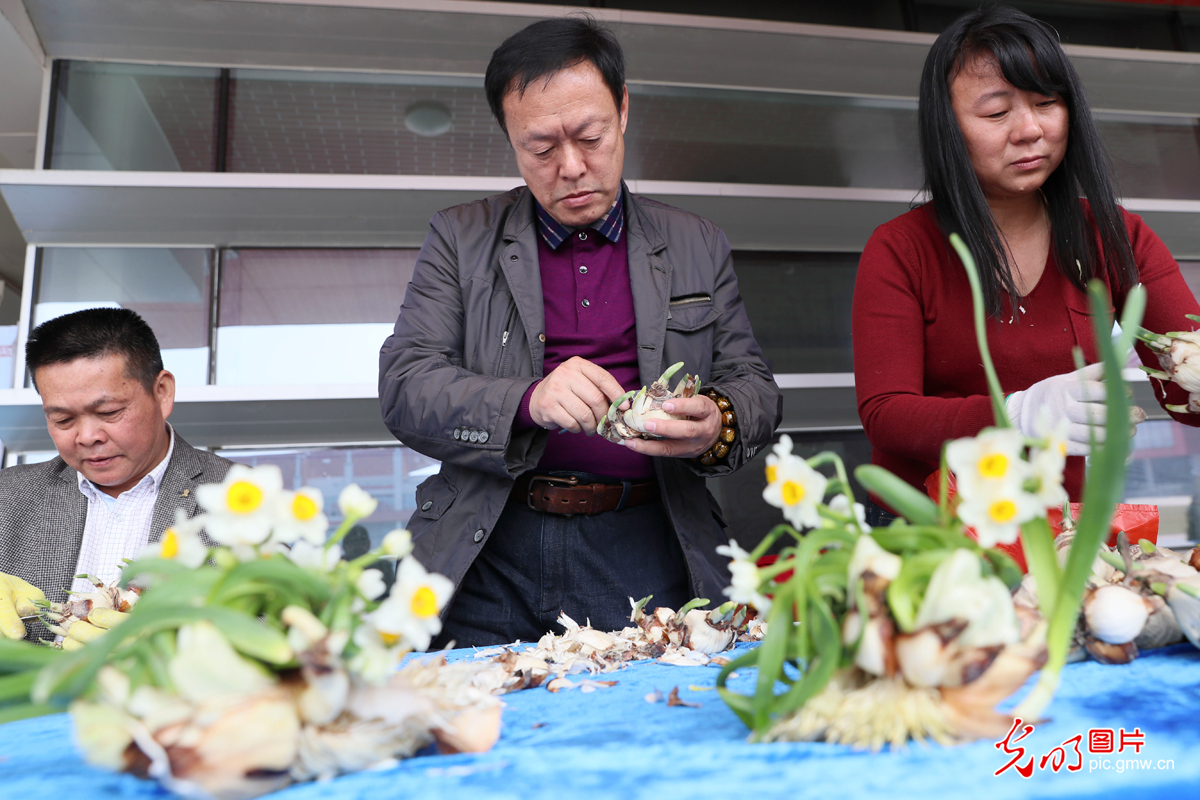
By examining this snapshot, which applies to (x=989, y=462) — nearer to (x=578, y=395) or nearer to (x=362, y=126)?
(x=578, y=395)

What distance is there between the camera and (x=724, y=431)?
113cm

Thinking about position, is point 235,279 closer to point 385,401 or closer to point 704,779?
point 385,401

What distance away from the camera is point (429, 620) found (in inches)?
18.0

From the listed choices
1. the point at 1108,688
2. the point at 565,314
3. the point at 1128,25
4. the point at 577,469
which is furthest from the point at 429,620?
the point at 1128,25

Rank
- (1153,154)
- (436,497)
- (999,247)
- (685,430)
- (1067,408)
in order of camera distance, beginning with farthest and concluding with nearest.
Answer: (1153,154) → (436,497) → (999,247) → (685,430) → (1067,408)

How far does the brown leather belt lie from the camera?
1190mm

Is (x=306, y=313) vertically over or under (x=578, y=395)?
over

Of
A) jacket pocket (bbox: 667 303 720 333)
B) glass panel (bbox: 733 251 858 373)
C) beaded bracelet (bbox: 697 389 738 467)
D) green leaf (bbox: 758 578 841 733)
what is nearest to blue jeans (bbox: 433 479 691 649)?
beaded bracelet (bbox: 697 389 738 467)

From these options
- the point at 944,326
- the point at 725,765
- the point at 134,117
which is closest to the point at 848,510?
the point at 725,765

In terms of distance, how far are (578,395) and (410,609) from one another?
1.85ft

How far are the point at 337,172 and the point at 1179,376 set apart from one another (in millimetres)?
1971

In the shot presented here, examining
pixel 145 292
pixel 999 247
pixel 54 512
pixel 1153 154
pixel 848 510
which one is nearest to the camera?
pixel 848 510

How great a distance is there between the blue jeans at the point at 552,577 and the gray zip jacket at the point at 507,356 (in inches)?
2.5

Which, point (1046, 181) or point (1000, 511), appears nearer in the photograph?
point (1000, 511)
